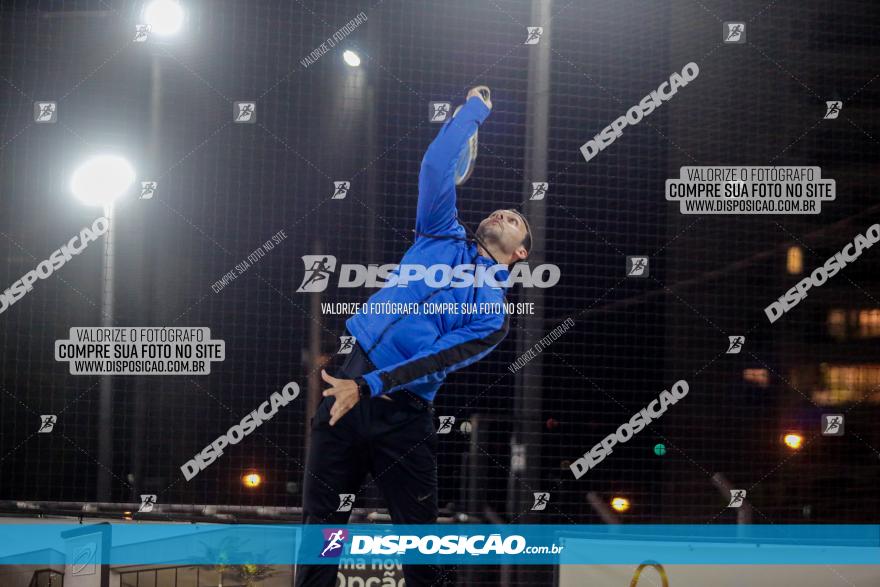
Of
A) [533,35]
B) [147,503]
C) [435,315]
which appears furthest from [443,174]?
[147,503]

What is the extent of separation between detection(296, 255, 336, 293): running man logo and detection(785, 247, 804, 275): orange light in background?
2117mm

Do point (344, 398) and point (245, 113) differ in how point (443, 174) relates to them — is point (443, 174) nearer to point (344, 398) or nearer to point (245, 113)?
point (245, 113)

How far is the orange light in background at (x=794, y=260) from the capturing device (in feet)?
12.6

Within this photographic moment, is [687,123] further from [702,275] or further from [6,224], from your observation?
[6,224]

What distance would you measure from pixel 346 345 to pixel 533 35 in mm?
1658

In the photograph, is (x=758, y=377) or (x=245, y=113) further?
(x=758, y=377)

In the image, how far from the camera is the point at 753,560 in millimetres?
3699

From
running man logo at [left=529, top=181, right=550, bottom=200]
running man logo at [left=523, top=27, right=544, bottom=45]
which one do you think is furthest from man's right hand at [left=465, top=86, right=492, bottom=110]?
running man logo at [left=529, top=181, right=550, bottom=200]

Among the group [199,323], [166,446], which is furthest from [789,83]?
[166,446]

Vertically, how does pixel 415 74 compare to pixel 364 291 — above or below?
above

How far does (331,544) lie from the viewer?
11.8 feet

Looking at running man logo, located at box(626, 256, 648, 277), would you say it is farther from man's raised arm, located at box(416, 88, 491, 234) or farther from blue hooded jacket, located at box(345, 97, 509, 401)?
man's raised arm, located at box(416, 88, 491, 234)

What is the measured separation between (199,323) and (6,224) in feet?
3.17

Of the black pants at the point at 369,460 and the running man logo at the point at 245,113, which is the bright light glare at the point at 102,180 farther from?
the black pants at the point at 369,460
